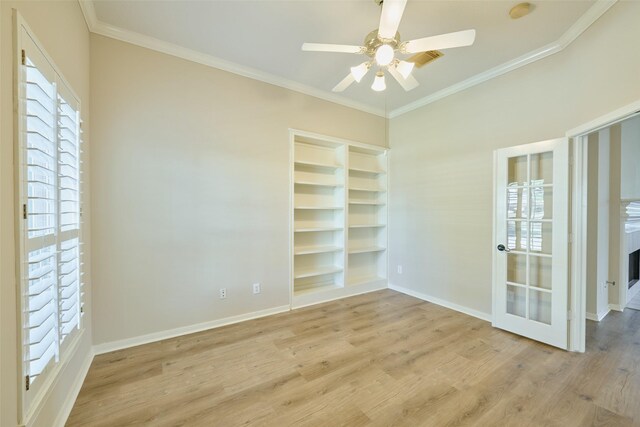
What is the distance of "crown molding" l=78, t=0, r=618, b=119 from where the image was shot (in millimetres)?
2133

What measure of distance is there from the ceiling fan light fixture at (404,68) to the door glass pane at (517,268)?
2.24 metres

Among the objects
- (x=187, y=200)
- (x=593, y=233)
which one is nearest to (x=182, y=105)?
(x=187, y=200)

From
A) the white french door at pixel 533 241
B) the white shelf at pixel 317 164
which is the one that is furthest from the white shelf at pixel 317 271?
the white french door at pixel 533 241

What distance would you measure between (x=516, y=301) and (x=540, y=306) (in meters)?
0.20

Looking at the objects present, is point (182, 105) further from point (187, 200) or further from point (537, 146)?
point (537, 146)

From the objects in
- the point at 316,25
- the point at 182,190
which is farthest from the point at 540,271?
the point at 182,190

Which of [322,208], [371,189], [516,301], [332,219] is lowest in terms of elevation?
[516,301]

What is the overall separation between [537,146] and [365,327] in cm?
259

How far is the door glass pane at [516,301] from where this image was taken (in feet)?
8.96

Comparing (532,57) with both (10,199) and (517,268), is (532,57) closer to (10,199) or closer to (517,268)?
(517,268)

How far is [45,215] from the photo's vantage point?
142cm

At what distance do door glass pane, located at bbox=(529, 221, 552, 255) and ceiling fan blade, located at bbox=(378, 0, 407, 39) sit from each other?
7.79ft

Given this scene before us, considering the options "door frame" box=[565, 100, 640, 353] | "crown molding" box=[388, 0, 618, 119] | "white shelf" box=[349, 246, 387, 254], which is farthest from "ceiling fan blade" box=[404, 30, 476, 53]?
"white shelf" box=[349, 246, 387, 254]

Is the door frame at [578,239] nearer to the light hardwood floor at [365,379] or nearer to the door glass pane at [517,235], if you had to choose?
the light hardwood floor at [365,379]
